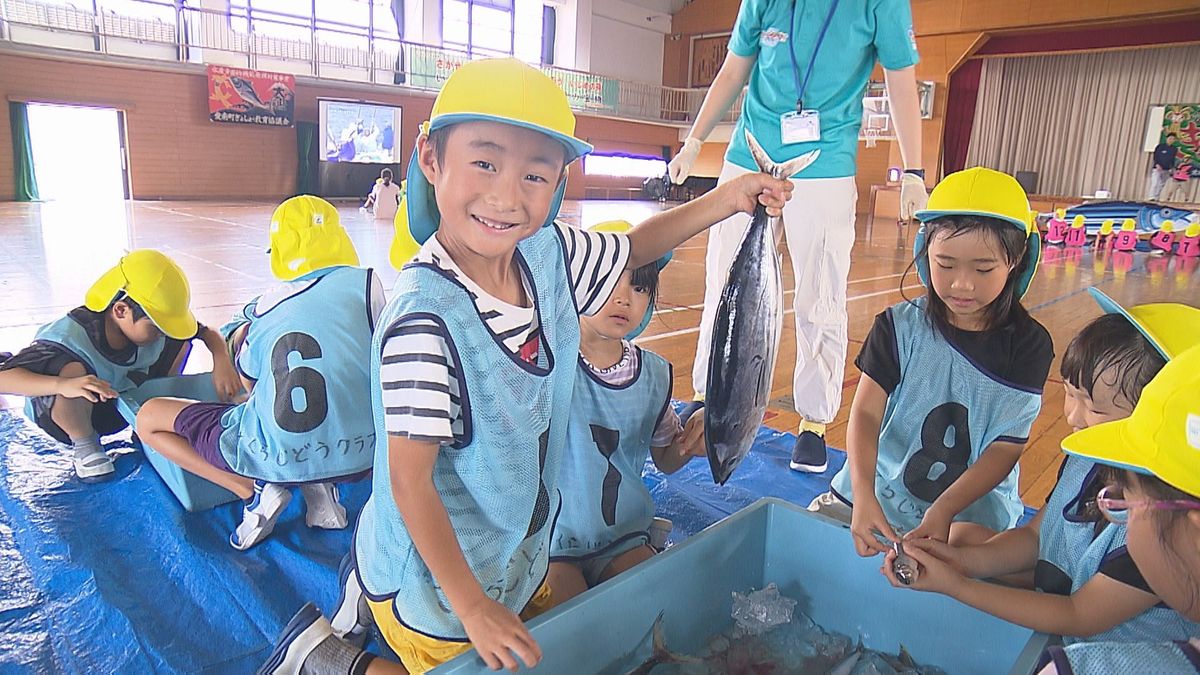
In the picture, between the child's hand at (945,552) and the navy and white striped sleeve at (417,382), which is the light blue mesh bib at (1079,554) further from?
the navy and white striped sleeve at (417,382)

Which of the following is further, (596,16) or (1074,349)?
(596,16)

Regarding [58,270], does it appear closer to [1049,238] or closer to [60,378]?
[60,378]

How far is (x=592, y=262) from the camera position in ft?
4.57

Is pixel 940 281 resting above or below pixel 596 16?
below

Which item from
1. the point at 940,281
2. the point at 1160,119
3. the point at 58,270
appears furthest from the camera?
the point at 1160,119

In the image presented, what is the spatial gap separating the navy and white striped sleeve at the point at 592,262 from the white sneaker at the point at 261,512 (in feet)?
3.41

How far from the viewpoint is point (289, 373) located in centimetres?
180

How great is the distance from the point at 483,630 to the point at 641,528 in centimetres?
75

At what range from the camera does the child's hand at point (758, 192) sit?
1278 mm

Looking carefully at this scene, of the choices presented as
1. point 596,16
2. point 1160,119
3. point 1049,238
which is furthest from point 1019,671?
point 596,16

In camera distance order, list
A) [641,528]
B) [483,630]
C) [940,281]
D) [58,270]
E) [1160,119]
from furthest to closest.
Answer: [1160,119] < [58,270] < [641,528] < [940,281] < [483,630]

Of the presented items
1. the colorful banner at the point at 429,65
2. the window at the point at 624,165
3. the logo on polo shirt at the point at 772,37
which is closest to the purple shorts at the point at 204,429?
the logo on polo shirt at the point at 772,37

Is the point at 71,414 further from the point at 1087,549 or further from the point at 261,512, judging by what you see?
the point at 1087,549

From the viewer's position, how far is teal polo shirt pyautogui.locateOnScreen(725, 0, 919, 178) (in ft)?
8.05
